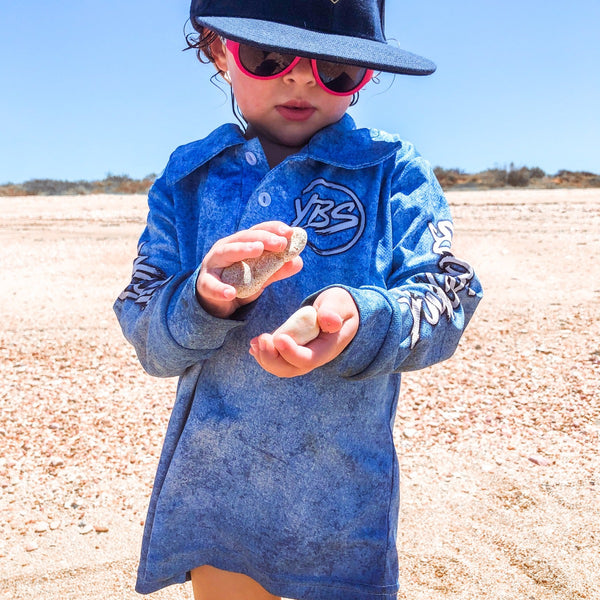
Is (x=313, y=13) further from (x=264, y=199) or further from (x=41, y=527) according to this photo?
(x=41, y=527)

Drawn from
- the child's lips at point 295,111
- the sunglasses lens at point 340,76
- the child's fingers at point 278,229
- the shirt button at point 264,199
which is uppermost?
the sunglasses lens at point 340,76

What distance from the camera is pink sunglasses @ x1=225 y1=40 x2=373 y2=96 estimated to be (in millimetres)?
1586

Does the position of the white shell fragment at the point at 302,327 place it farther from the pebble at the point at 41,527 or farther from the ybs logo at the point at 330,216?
the pebble at the point at 41,527

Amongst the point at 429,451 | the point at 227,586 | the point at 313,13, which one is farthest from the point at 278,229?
the point at 429,451

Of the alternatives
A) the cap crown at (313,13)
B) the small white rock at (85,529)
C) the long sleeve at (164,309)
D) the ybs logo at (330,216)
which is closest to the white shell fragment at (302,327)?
the long sleeve at (164,309)

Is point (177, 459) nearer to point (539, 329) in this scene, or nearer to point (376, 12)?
point (376, 12)

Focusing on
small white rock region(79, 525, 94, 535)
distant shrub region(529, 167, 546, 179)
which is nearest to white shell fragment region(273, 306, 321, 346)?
small white rock region(79, 525, 94, 535)

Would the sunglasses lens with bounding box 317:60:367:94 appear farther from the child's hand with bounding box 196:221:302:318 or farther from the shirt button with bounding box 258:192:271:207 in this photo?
the child's hand with bounding box 196:221:302:318

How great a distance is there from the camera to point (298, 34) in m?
1.55

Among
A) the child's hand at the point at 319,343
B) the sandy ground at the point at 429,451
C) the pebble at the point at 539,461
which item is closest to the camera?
the child's hand at the point at 319,343

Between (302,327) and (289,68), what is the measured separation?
0.64 m

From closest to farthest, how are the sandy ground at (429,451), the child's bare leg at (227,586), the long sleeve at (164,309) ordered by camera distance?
1. the long sleeve at (164,309)
2. the child's bare leg at (227,586)
3. the sandy ground at (429,451)

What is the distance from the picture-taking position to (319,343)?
1325mm

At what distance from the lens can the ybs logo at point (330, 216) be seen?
1.63 m
